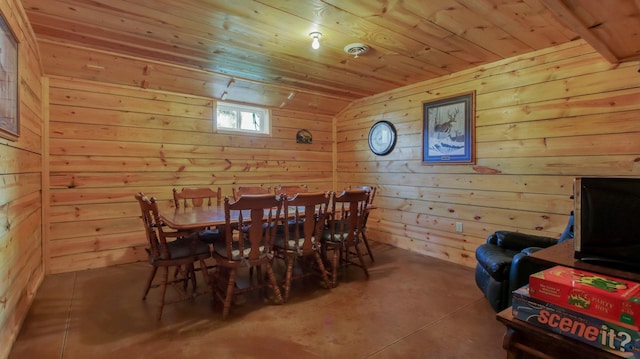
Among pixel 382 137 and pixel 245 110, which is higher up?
pixel 245 110

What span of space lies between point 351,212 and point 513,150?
1779 mm

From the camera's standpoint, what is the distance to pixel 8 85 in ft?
6.17

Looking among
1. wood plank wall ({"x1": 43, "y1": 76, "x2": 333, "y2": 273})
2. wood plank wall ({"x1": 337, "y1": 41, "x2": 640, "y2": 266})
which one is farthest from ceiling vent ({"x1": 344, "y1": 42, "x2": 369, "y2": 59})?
wood plank wall ({"x1": 43, "y1": 76, "x2": 333, "y2": 273})

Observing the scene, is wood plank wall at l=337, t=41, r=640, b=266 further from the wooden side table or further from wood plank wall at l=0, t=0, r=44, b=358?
wood plank wall at l=0, t=0, r=44, b=358

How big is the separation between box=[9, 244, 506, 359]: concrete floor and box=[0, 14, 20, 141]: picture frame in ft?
4.46

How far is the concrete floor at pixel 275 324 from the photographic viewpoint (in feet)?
6.29

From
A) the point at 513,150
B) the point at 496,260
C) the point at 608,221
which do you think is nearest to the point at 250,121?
the point at 513,150

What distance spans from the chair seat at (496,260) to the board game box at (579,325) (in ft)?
4.65

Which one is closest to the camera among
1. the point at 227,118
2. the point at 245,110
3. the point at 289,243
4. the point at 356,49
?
the point at 289,243

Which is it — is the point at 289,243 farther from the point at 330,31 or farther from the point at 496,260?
the point at 330,31

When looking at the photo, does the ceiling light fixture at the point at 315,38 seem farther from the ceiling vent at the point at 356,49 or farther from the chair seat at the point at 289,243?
the chair seat at the point at 289,243

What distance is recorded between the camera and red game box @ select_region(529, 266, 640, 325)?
80cm

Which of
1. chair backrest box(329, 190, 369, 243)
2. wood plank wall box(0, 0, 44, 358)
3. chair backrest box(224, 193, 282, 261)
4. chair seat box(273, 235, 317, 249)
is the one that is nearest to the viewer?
wood plank wall box(0, 0, 44, 358)

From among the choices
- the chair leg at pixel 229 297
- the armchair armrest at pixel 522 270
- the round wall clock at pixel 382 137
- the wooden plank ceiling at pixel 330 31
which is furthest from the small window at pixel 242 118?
the armchair armrest at pixel 522 270
